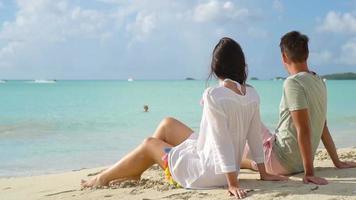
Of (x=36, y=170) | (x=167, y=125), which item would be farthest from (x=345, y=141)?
(x=167, y=125)

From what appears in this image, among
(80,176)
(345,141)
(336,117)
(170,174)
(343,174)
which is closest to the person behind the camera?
(170,174)

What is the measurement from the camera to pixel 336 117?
728 inches

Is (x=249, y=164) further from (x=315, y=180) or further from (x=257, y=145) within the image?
(x=315, y=180)

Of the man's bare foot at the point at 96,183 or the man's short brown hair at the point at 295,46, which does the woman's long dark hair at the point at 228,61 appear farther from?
the man's bare foot at the point at 96,183

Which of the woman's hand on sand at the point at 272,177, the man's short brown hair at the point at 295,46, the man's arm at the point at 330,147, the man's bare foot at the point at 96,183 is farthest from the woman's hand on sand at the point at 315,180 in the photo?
the man's bare foot at the point at 96,183

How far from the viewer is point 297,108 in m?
3.97

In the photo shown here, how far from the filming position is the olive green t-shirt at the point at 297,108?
4023 millimetres

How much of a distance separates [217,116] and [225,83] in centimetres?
26

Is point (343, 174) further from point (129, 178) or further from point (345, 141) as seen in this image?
point (345, 141)

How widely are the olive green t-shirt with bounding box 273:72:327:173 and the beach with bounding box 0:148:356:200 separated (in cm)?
20

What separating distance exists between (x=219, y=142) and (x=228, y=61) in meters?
0.62

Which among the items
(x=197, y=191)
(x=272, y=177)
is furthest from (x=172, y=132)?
(x=272, y=177)

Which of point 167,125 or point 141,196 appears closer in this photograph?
point 141,196

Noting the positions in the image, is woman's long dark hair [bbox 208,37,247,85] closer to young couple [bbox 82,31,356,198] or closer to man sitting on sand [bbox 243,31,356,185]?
young couple [bbox 82,31,356,198]
